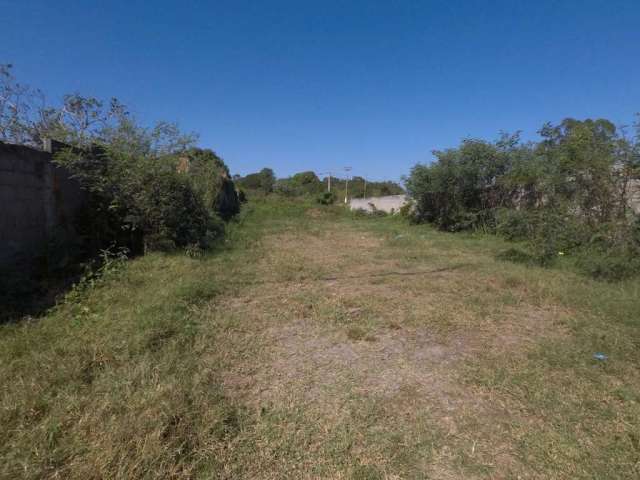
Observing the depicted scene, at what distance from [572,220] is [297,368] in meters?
6.05

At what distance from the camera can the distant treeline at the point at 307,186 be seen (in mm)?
29547

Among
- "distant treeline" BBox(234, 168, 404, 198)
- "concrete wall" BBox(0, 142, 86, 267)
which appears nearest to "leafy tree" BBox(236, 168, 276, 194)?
"distant treeline" BBox(234, 168, 404, 198)

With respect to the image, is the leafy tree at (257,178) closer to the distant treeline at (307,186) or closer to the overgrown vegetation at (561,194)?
the distant treeline at (307,186)

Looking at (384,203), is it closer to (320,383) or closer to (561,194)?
(561,194)

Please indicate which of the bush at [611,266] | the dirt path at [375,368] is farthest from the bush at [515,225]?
the dirt path at [375,368]

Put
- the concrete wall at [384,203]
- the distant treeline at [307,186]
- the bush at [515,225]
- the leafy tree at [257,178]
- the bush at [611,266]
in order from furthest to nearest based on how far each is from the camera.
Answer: the leafy tree at [257,178] < the distant treeline at [307,186] < the concrete wall at [384,203] < the bush at [515,225] < the bush at [611,266]

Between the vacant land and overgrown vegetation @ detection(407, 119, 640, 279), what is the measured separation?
1.47 metres

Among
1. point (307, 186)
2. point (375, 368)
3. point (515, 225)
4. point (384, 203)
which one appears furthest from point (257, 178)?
point (375, 368)

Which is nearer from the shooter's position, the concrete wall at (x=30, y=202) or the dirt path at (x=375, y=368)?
the dirt path at (x=375, y=368)

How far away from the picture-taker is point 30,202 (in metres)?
3.62

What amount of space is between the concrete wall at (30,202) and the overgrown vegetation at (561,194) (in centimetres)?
721

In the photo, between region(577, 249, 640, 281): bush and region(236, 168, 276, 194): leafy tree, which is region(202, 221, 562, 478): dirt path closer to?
region(577, 249, 640, 281): bush

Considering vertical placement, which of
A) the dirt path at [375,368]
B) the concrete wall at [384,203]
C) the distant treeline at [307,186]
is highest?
the distant treeline at [307,186]

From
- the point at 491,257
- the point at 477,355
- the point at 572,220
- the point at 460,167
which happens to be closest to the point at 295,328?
the point at 477,355
